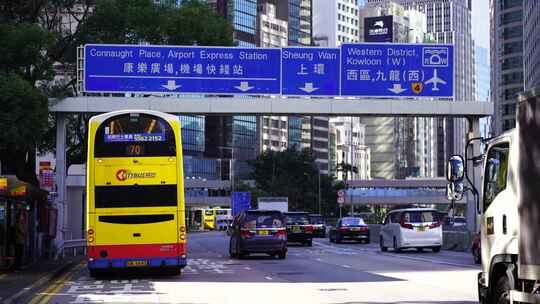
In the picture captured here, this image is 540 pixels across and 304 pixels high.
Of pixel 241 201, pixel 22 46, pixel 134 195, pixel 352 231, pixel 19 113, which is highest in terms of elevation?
pixel 22 46

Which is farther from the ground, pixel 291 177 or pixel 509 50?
pixel 509 50

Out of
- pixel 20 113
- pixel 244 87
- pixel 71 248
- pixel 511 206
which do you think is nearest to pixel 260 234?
pixel 244 87

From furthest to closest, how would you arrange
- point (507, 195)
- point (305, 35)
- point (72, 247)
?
point (305, 35)
point (72, 247)
point (507, 195)

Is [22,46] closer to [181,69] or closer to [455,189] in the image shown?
[181,69]

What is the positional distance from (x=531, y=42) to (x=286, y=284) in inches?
4710

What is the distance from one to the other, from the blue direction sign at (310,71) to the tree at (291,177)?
245 ft

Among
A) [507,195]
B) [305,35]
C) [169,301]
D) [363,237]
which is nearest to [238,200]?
[363,237]

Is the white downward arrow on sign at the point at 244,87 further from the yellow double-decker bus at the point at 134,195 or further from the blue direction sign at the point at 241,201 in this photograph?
the blue direction sign at the point at 241,201

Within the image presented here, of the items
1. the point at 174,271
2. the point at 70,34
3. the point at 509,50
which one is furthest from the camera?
the point at 509,50

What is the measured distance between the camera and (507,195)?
424 inches

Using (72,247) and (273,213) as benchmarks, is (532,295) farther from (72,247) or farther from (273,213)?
(72,247)

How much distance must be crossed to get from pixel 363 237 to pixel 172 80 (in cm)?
2104

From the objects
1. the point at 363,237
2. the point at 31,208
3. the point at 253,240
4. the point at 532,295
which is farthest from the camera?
the point at 363,237

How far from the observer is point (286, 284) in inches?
818
